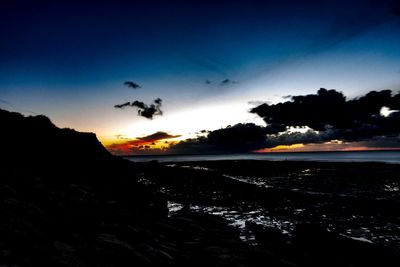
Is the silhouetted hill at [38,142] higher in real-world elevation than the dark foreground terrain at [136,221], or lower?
higher

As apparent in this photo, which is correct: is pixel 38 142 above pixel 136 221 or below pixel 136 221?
above

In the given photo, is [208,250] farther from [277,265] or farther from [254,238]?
[254,238]

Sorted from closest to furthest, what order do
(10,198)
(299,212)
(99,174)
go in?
1. (10,198)
2. (299,212)
3. (99,174)

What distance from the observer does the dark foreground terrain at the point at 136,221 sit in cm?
673

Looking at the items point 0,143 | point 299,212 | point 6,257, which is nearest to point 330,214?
point 299,212

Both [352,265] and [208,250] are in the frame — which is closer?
[208,250]

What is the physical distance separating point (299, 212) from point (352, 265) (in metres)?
11.2

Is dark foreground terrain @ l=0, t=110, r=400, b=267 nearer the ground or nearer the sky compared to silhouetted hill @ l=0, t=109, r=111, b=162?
nearer the ground

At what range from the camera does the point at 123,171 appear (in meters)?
26.7

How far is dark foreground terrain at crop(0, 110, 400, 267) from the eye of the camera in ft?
22.1

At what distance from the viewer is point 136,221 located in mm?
10375

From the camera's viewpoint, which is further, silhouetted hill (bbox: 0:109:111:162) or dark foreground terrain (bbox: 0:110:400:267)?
silhouetted hill (bbox: 0:109:111:162)

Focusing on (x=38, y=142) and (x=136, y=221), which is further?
(x=38, y=142)

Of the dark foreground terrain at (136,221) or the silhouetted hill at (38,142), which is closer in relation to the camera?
the dark foreground terrain at (136,221)
